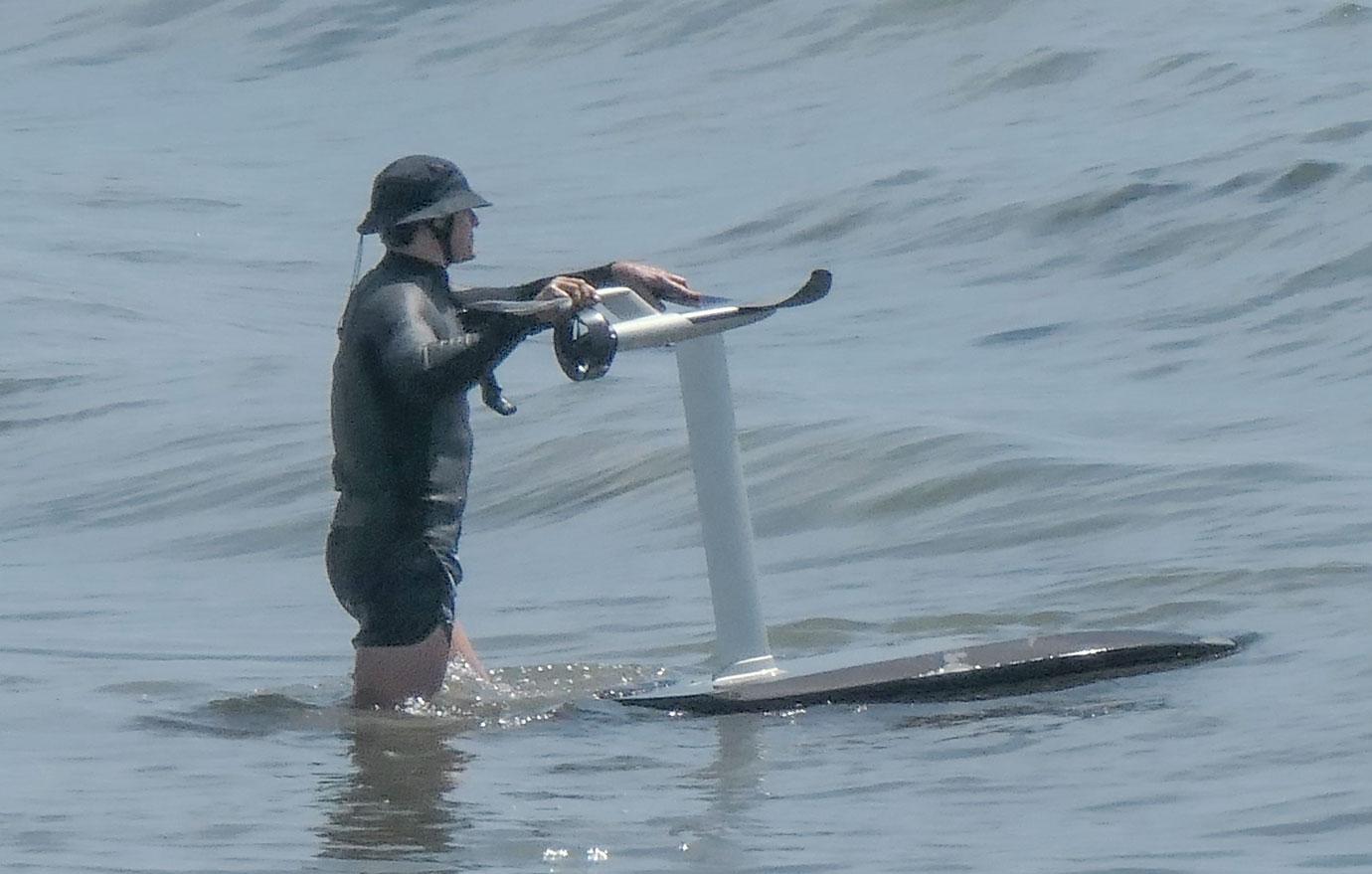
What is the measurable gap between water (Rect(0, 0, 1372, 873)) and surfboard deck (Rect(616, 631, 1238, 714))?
85 millimetres

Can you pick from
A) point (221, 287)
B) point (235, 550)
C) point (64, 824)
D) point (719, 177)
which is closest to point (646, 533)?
point (235, 550)

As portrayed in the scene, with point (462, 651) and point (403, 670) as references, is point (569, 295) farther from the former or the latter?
point (462, 651)

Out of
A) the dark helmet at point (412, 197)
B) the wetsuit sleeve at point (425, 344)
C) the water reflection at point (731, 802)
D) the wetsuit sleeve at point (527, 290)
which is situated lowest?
the water reflection at point (731, 802)

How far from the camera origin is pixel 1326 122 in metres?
17.9

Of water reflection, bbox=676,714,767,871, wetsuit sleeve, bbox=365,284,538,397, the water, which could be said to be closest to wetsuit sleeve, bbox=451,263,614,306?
wetsuit sleeve, bbox=365,284,538,397

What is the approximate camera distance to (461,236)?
6.71 meters

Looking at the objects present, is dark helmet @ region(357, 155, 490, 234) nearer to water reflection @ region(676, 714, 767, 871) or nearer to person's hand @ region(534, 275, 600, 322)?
person's hand @ region(534, 275, 600, 322)

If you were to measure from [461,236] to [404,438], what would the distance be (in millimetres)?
548

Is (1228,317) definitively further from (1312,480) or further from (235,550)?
(235,550)

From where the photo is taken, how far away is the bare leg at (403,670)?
22.0 ft

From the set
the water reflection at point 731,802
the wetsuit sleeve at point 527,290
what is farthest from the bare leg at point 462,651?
the wetsuit sleeve at point 527,290

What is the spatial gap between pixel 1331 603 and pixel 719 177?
1339cm

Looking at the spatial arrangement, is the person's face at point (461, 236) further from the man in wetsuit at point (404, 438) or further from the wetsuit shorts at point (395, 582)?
the wetsuit shorts at point (395, 582)

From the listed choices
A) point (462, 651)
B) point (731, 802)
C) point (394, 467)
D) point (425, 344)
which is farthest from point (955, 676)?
point (425, 344)
